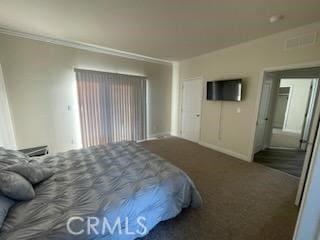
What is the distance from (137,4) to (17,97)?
9.88ft

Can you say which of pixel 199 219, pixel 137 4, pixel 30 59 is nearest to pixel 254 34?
pixel 137 4

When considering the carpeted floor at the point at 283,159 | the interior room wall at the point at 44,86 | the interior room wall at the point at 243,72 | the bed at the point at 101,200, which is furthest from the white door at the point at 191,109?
the bed at the point at 101,200

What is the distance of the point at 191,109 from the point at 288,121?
4.65m

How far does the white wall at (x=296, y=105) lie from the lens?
5727 millimetres

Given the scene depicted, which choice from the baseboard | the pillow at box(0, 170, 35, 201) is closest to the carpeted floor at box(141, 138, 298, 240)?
the baseboard

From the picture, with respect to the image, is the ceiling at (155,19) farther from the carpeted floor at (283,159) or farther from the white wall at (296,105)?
the white wall at (296,105)

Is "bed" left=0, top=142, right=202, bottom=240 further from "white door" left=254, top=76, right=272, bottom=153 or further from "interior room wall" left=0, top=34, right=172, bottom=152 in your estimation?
"white door" left=254, top=76, right=272, bottom=153

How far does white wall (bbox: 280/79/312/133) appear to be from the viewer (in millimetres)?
5727

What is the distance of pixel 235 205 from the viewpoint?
6.66 ft

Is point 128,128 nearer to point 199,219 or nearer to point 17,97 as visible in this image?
point 17,97

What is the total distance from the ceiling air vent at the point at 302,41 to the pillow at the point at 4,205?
14.2 ft

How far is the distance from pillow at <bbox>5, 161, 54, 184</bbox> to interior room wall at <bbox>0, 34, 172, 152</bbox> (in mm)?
2210

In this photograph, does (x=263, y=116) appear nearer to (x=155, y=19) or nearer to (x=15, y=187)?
(x=155, y=19)

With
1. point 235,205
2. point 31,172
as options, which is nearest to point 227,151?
point 235,205
